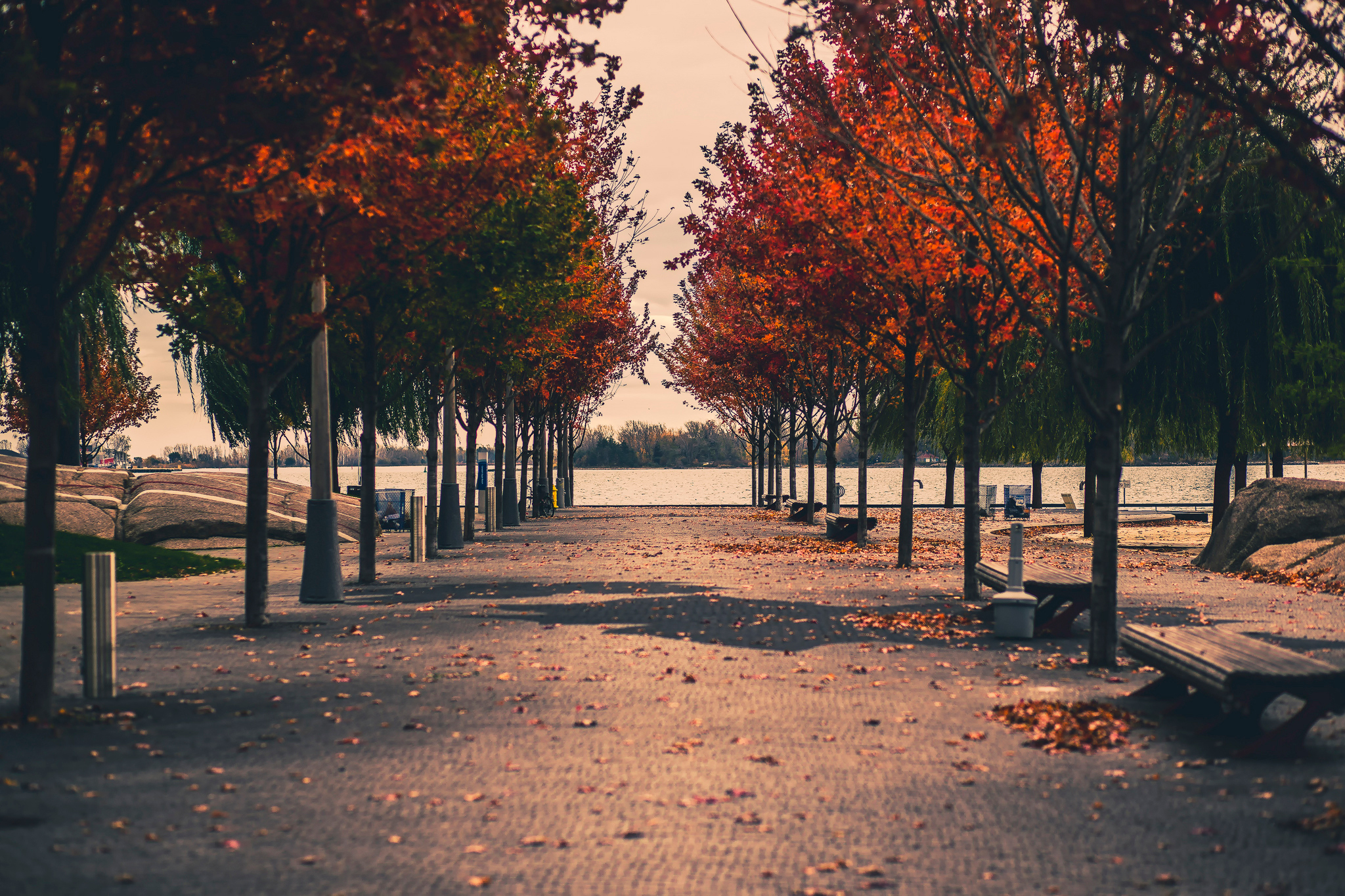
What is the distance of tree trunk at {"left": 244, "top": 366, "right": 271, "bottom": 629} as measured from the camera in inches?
487

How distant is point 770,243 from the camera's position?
23.1 m

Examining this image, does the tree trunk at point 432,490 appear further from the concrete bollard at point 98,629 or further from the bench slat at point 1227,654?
the bench slat at point 1227,654

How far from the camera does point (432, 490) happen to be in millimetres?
24688

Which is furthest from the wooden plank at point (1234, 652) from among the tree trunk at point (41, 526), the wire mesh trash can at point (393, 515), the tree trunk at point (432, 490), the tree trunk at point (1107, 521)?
the wire mesh trash can at point (393, 515)

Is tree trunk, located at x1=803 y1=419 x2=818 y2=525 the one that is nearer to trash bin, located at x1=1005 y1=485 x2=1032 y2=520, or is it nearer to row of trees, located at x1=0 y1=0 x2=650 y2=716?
trash bin, located at x1=1005 y1=485 x2=1032 y2=520

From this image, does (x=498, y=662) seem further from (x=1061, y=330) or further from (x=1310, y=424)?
(x=1310, y=424)

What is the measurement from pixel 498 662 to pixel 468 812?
173 inches

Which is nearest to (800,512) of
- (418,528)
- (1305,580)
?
(418,528)

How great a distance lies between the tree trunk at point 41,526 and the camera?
765cm

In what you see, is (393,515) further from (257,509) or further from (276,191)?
(276,191)

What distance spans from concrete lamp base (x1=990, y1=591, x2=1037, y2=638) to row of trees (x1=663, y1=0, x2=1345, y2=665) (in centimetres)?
145

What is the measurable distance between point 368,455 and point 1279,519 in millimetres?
14682

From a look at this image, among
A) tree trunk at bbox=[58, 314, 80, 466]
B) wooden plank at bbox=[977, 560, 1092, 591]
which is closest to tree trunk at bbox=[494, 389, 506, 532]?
tree trunk at bbox=[58, 314, 80, 466]

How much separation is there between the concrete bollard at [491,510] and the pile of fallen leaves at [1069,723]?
80.4 ft
